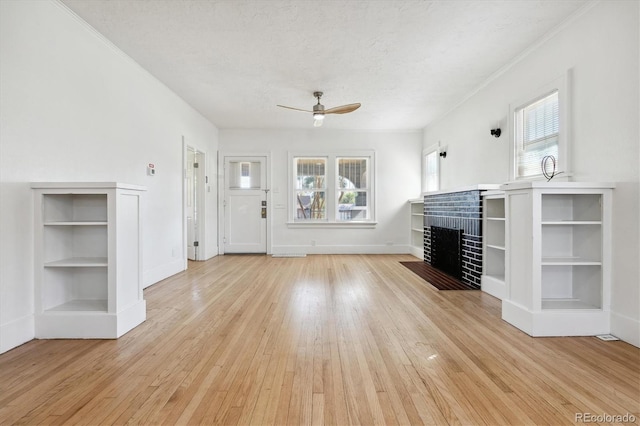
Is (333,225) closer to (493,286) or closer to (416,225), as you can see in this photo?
(416,225)

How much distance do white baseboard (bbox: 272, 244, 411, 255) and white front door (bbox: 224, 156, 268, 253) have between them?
48 centimetres

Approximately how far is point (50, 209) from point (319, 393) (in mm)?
2426

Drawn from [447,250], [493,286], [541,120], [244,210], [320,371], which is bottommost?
[320,371]

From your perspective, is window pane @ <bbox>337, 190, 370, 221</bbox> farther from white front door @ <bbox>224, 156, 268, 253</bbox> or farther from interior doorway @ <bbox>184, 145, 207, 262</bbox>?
interior doorway @ <bbox>184, 145, 207, 262</bbox>

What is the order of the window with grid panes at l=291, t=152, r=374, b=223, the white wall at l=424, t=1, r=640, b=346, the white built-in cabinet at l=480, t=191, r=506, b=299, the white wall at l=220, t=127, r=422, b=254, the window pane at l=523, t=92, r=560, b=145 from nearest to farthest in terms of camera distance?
1. the white wall at l=424, t=1, r=640, b=346
2. the window pane at l=523, t=92, r=560, b=145
3. the white built-in cabinet at l=480, t=191, r=506, b=299
4. the white wall at l=220, t=127, r=422, b=254
5. the window with grid panes at l=291, t=152, r=374, b=223

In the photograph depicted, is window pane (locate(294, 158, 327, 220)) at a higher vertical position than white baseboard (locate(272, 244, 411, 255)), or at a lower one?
higher

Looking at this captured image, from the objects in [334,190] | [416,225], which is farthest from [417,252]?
[334,190]

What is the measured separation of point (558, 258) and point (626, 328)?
62 cm

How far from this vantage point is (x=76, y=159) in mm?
2746

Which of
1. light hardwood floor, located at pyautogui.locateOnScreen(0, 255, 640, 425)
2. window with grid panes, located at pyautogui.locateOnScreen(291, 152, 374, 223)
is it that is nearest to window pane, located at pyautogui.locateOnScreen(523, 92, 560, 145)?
light hardwood floor, located at pyautogui.locateOnScreen(0, 255, 640, 425)

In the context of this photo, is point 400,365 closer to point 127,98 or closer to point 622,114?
point 622,114

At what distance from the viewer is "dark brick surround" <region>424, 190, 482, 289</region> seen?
3.78 metres

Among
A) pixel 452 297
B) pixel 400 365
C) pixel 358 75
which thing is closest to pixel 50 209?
pixel 400 365

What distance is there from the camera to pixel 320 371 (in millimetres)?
1826
